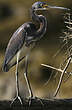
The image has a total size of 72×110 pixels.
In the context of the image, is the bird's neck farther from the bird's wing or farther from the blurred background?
the blurred background

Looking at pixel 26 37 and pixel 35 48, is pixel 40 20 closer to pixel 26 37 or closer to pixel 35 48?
pixel 26 37

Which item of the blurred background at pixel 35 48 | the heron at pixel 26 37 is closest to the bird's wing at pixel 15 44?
the heron at pixel 26 37

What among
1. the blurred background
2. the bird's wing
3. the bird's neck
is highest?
the bird's neck

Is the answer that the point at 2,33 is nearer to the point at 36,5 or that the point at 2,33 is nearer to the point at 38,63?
the point at 38,63

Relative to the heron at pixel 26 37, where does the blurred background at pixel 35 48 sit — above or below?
below

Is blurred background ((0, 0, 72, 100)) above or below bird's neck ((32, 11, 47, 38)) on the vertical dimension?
below

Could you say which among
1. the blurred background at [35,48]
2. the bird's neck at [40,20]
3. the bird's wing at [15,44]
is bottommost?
the blurred background at [35,48]

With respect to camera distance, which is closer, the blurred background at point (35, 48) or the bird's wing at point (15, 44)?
the bird's wing at point (15, 44)

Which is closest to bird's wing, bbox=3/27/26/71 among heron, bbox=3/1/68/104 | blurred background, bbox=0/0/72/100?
heron, bbox=3/1/68/104

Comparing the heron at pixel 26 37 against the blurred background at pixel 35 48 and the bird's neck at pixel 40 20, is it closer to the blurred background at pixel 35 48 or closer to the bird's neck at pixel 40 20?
the bird's neck at pixel 40 20
